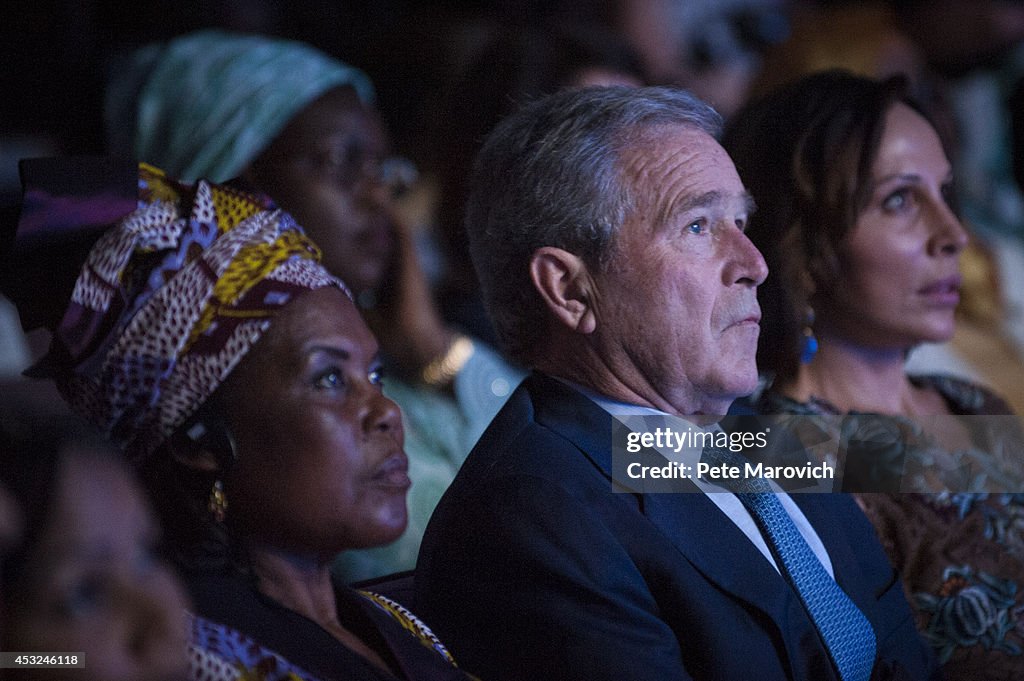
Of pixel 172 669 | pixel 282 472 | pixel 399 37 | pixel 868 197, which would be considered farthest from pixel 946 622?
pixel 399 37

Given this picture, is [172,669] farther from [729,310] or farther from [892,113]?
[892,113]

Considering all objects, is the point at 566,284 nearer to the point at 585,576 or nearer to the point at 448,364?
the point at 585,576

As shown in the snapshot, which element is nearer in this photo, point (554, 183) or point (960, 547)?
point (554, 183)

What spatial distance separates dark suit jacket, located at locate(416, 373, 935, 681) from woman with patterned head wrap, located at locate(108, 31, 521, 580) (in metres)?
0.65

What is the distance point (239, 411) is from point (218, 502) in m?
0.11

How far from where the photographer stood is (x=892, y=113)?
199cm

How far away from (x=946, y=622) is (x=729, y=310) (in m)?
0.78

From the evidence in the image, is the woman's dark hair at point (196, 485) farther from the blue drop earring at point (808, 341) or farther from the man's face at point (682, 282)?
the blue drop earring at point (808, 341)

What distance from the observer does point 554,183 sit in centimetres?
145

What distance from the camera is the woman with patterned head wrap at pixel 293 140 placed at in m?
2.29

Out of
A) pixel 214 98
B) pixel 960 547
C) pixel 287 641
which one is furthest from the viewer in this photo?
pixel 214 98

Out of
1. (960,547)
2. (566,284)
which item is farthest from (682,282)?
(960,547)

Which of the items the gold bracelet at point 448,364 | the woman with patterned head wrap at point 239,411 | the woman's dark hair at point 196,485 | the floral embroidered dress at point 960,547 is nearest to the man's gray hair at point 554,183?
the woman with patterned head wrap at point 239,411

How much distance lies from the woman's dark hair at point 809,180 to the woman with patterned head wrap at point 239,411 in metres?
0.76
